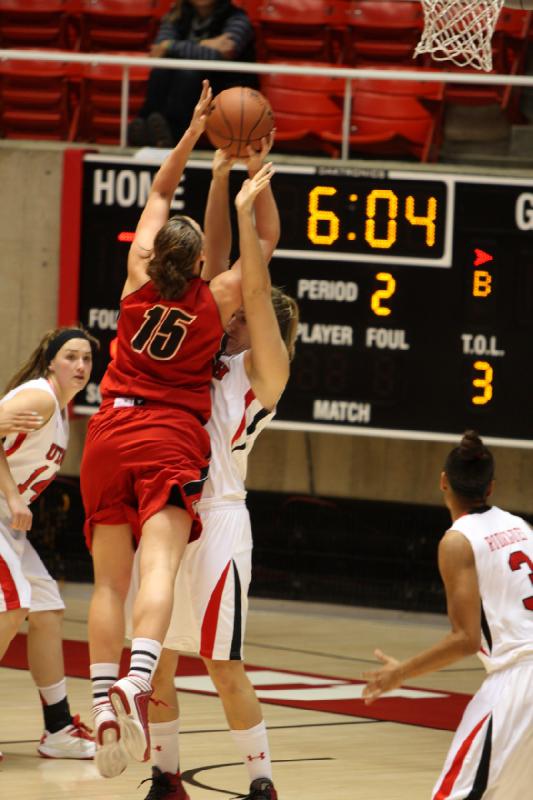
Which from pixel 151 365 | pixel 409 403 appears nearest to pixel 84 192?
pixel 409 403

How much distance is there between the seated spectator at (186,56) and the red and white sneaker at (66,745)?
18.0ft

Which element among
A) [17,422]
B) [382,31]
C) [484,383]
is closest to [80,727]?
[17,422]

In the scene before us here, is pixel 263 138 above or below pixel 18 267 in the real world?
above

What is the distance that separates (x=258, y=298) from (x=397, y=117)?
6.88 metres

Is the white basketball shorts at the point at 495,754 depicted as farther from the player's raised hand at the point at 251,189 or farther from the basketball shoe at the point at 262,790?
the player's raised hand at the point at 251,189

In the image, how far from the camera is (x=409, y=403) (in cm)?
1026

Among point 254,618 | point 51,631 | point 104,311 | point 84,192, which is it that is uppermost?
point 84,192

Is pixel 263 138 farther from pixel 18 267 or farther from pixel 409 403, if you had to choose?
pixel 18 267

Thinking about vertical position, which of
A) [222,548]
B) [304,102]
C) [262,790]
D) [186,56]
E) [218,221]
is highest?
[186,56]

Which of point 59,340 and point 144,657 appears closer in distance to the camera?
point 144,657

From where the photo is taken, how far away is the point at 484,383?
10.1 m

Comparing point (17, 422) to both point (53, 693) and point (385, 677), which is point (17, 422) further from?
point (385, 677)

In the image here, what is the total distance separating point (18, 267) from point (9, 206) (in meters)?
0.43

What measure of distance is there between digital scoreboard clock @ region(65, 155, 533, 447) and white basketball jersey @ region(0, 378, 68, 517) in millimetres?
3893
